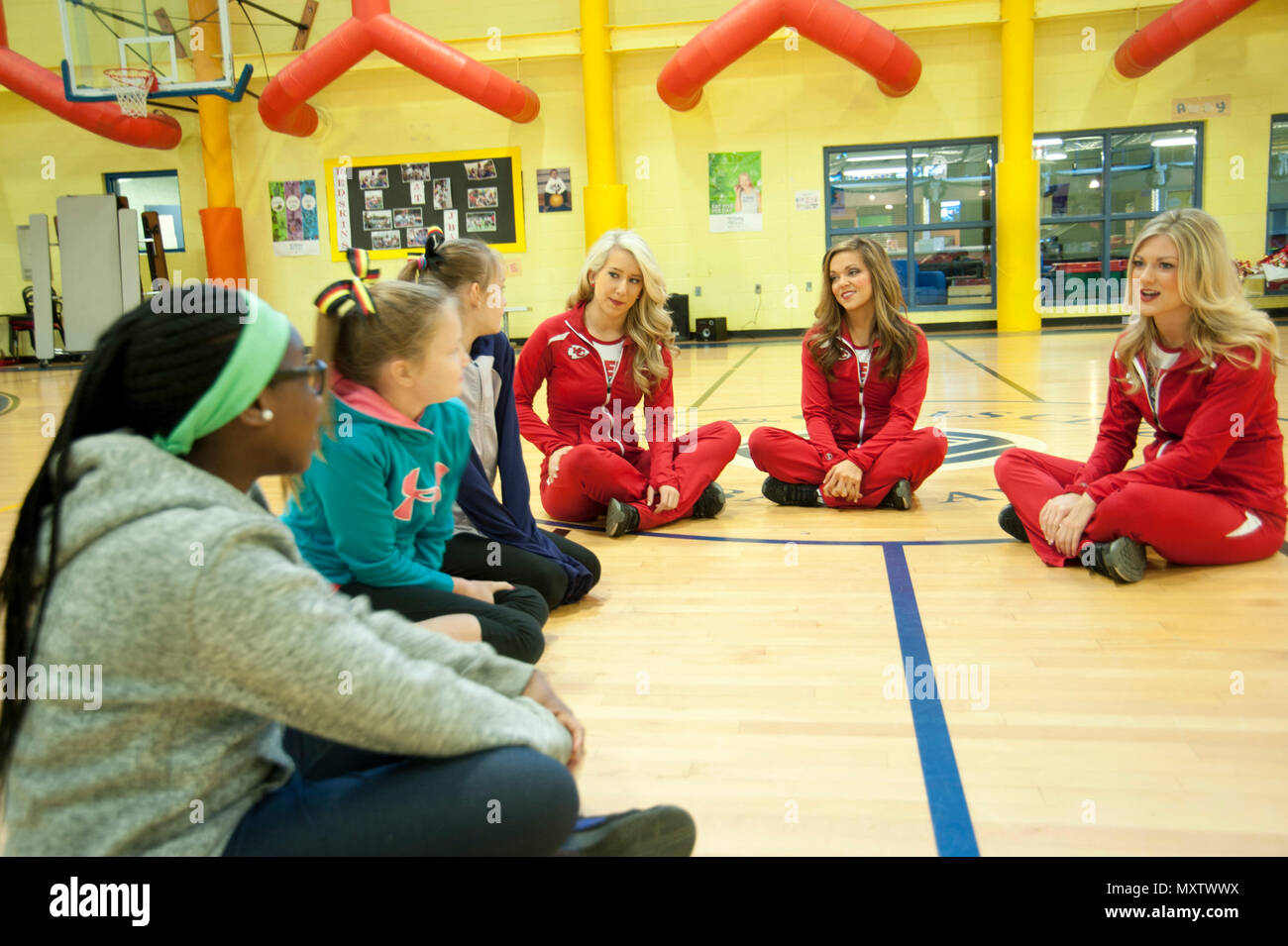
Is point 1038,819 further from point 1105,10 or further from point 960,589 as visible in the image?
point 1105,10

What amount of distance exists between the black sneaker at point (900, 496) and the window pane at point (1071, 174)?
9197 millimetres

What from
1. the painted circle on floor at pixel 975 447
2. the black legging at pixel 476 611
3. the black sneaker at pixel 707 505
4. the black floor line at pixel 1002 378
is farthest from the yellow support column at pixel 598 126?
the black legging at pixel 476 611

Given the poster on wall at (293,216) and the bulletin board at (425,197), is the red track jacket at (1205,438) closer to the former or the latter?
the bulletin board at (425,197)

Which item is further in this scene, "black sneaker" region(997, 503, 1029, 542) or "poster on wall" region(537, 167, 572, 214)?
"poster on wall" region(537, 167, 572, 214)

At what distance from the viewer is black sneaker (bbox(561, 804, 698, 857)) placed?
126 centimetres

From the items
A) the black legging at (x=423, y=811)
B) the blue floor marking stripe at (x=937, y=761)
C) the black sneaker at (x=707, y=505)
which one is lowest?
the blue floor marking stripe at (x=937, y=761)

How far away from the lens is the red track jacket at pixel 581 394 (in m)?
3.53

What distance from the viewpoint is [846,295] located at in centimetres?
357

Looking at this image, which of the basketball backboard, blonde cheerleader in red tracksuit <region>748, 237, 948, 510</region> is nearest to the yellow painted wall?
the basketball backboard

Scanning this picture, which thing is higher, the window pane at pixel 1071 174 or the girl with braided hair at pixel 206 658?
the window pane at pixel 1071 174

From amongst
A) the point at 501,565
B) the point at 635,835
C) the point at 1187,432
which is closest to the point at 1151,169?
the point at 1187,432

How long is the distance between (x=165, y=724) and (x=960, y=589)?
2.10m

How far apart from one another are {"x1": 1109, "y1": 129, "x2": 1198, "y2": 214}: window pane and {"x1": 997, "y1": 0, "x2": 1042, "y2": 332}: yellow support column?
121cm

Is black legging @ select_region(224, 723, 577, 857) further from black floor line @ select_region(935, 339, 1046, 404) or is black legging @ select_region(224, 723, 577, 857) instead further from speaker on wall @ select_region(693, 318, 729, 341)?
speaker on wall @ select_region(693, 318, 729, 341)
